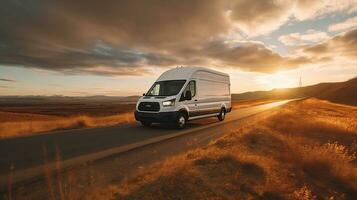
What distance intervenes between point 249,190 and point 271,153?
4005 millimetres

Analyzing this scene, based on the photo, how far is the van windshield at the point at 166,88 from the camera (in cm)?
1522

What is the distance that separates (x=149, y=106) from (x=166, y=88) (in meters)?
1.61

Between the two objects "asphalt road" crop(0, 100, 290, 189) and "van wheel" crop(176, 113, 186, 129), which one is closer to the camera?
"asphalt road" crop(0, 100, 290, 189)

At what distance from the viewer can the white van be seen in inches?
565

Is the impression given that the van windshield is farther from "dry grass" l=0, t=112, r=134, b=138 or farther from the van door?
"dry grass" l=0, t=112, r=134, b=138

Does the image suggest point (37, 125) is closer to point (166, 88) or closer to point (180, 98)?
point (166, 88)

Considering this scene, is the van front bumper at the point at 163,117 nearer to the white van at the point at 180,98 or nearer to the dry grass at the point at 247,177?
the white van at the point at 180,98

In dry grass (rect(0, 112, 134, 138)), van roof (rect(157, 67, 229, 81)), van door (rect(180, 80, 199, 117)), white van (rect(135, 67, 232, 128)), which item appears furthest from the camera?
van roof (rect(157, 67, 229, 81))

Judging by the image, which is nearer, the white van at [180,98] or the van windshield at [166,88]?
the white van at [180,98]

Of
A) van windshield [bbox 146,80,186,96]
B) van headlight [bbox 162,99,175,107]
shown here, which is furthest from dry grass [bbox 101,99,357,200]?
van windshield [bbox 146,80,186,96]

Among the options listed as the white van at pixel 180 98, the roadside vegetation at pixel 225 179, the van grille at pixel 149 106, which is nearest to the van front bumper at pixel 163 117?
the white van at pixel 180 98

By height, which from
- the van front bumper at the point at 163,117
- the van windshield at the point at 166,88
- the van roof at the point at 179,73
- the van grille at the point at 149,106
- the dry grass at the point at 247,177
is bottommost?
the dry grass at the point at 247,177

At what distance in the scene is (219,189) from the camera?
17.3ft

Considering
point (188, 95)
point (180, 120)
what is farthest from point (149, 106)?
point (188, 95)
